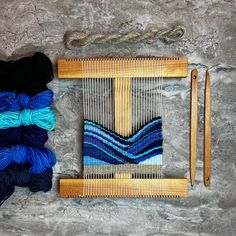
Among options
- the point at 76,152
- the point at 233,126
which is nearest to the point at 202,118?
the point at 233,126

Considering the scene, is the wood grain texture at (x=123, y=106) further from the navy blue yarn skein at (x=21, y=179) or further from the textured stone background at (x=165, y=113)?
the navy blue yarn skein at (x=21, y=179)

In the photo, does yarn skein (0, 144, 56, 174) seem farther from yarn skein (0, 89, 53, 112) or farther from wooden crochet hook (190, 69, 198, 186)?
wooden crochet hook (190, 69, 198, 186)

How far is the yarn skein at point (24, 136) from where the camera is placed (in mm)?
1311

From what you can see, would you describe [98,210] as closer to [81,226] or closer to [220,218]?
[81,226]

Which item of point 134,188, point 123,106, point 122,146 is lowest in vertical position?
point 134,188

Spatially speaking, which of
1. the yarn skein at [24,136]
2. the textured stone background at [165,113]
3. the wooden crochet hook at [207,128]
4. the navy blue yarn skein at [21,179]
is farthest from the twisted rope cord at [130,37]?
the navy blue yarn skein at [21,179]

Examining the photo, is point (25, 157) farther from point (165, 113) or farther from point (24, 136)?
point (165, 113)

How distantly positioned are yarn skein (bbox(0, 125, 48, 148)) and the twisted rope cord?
26cm

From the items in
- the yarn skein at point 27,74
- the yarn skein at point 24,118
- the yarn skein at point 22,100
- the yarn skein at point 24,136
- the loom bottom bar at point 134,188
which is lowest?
the loom bottom bar at point 134,188

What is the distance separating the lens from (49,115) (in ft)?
4.32

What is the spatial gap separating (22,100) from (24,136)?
98 mm

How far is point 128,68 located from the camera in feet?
4.34

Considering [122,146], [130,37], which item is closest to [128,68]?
[130,37]

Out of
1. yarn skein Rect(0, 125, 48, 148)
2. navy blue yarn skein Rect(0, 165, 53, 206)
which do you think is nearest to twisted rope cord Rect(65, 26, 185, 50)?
yarn skein Rect(0, 125, 48, 148)
